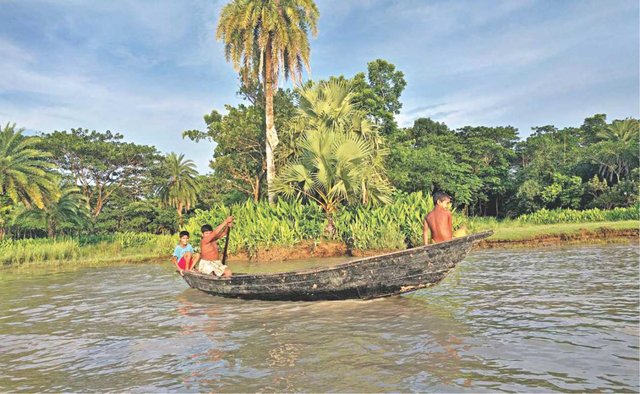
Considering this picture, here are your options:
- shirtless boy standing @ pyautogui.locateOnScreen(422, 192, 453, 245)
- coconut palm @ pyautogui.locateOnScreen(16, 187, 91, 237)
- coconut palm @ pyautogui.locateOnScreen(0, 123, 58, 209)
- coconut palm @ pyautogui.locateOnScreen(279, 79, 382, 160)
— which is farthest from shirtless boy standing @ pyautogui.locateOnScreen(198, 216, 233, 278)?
coconut palm @ pyautogui.locateOnScreen(16, 187, 91, 237)

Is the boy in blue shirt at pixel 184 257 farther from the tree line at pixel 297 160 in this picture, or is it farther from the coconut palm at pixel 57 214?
the coconut palm at pixel 57 214

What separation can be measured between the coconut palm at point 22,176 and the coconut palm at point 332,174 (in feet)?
51.4

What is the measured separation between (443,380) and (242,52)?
21021 mm

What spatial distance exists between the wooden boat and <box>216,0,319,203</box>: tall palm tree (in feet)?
42.5

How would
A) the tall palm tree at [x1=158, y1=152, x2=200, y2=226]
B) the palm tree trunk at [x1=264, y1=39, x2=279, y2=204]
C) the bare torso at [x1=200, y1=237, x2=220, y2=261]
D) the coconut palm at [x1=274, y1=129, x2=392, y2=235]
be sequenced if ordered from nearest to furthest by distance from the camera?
the bare torso at [x1=200, y1=237, x2=220, y2=261] < the coconut palm at [x1=274, y1=129, x2=392, y2=235] < the palm tree trunk at [x1=264, y1=39, x2=279, y2=204] < the tall palm tree at [x1=158, y1=152, x2=200, y2=226]

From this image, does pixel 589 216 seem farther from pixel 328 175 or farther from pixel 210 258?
pixel 210 258

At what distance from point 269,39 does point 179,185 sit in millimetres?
23668

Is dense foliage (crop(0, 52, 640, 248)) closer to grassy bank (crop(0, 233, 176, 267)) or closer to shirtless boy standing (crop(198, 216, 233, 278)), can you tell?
grassy bank (crop(0, 233, 176, 267))

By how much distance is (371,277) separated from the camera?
788 centimetres

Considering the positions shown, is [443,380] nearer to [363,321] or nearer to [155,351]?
[363,321]

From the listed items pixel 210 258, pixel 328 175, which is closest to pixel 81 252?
pixel 328 175

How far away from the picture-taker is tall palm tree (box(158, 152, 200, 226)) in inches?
1658

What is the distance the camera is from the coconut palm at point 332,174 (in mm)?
17953

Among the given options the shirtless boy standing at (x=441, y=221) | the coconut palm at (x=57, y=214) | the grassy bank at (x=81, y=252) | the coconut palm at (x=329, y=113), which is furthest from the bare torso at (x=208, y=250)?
the coconut palm at (x=57, y=214)
